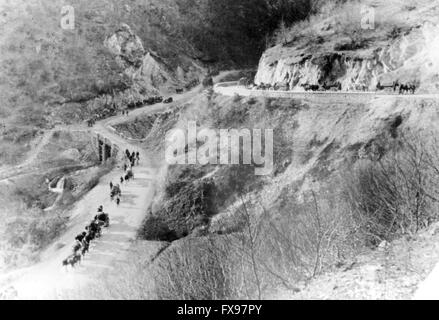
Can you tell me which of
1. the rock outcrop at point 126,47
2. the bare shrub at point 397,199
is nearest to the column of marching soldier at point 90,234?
the bare shrub at point 397,199

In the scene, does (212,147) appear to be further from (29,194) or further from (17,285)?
(17,285)

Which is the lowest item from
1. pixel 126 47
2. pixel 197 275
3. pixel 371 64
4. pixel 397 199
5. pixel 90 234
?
pixel 90 234

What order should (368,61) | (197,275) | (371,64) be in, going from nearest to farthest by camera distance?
(197,275), (371,64), (368,61)

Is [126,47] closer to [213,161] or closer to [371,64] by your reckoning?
[213,161]

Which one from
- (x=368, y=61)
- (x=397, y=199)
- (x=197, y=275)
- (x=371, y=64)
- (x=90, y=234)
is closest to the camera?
→ (x=197, y=275)

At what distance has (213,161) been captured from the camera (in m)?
29.6

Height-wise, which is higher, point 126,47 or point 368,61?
point 126,47

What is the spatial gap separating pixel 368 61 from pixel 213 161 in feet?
44.6

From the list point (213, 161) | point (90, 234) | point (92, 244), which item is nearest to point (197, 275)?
point (90, 234)

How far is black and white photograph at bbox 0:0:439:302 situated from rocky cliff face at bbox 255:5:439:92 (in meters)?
0.14

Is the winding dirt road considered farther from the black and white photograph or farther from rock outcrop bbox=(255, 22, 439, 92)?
rock outcrop bbox=(255, 22, 439, 92)

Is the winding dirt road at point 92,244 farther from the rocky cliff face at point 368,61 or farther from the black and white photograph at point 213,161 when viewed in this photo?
the rocky cliff face at point 368,61
